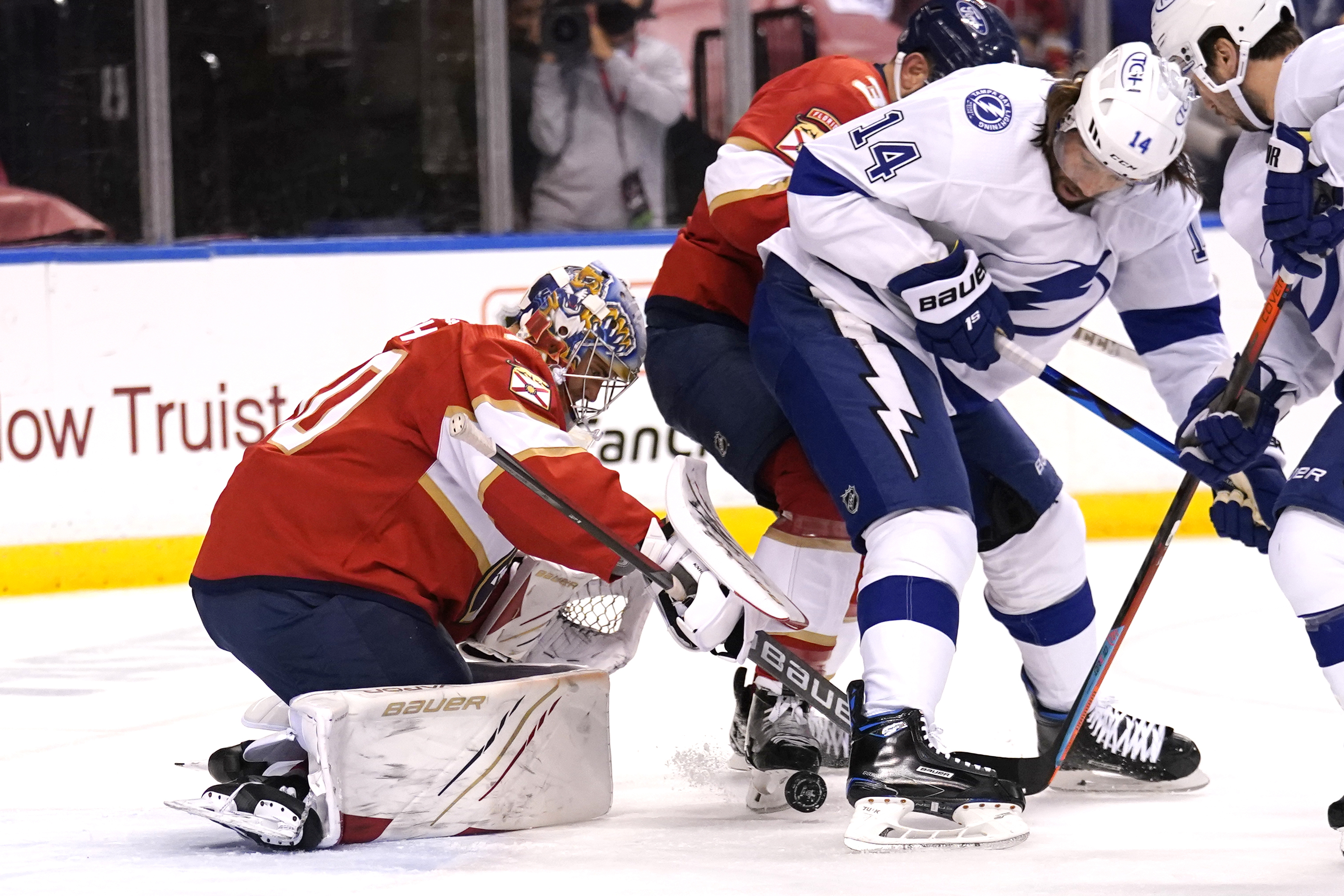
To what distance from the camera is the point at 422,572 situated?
98.4 inches

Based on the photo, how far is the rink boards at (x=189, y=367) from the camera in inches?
198

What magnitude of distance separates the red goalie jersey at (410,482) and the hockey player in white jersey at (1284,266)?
0.83m

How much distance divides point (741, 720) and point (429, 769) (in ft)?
2.19

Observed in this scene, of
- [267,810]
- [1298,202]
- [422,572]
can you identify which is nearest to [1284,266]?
[1298,202]

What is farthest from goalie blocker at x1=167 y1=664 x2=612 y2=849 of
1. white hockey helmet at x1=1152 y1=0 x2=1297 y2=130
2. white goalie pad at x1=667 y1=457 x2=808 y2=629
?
white hockey helmet at x1=1152 y1=0 x2=1297 y2=130

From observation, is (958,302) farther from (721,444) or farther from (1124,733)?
(1124,733)

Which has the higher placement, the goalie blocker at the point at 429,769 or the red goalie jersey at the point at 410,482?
the red goalie jersey at the point at 410,482

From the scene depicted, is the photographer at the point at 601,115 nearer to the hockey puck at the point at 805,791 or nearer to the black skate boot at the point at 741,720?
the black skate boot at the point at 741,720

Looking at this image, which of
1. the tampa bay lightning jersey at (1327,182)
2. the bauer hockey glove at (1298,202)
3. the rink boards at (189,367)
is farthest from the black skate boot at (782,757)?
the rink boards at (189,367)

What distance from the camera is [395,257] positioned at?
5465 millimetres

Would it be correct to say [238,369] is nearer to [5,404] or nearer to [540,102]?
[5,404]

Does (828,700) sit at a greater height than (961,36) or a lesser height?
lesser

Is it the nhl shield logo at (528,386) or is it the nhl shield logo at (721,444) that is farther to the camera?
the nhl shield logo at (721,444)

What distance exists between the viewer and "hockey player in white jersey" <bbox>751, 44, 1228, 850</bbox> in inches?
90.2
